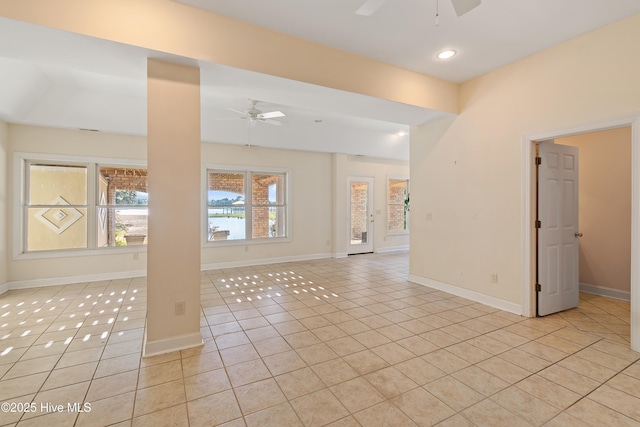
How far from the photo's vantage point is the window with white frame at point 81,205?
15.7 ft

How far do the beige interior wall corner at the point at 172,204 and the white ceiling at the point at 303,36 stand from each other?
12.1 inches

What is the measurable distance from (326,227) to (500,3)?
218 inches

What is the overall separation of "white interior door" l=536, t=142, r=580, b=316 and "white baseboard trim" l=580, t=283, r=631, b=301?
92cm

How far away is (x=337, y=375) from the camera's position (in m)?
2.22

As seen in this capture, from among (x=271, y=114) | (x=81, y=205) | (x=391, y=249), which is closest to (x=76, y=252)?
(x=81, y=205)

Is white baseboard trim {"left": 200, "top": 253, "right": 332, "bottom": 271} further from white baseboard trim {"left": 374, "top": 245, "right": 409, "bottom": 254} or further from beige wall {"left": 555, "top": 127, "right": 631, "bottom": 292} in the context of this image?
beige wall {"left": 555, "top": 127, "right": 631, "bottom": 292}

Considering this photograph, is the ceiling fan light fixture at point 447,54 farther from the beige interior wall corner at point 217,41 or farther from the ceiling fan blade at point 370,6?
the ceiling fan blade at point 370,6

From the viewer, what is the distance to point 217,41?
261cm

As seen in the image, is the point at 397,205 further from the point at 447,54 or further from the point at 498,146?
the point at 447,54

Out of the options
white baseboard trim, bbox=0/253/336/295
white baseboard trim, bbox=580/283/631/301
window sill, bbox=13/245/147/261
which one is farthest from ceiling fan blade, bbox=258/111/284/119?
white baseboard trim, bbox=580/283/631/301

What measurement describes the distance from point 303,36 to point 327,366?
3.12 metres

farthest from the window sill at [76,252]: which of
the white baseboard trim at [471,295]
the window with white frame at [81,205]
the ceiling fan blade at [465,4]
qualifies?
the ceiling fan blade at [465,4]

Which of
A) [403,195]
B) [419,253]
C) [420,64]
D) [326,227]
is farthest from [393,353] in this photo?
[403,195]

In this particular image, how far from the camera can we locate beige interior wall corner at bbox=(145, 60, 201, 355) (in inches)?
99.0
